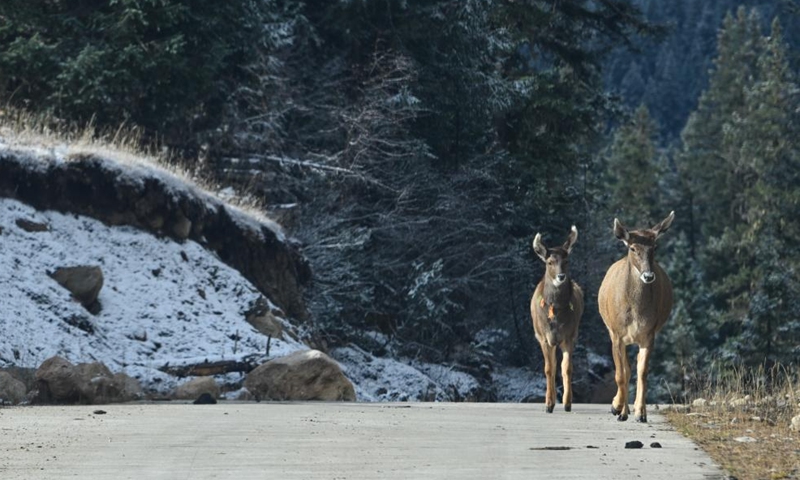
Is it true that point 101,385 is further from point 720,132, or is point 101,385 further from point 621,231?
point 720,132

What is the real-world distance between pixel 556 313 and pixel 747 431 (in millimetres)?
4771

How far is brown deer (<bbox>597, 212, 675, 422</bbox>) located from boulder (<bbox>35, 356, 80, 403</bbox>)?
7.07 meters

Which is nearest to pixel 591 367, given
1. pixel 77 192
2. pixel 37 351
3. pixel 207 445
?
pixel 77 192

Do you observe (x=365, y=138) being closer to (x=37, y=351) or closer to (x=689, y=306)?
(x=37, y=351)

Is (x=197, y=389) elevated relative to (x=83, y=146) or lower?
lower

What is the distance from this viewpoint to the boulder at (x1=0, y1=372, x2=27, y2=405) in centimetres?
1956

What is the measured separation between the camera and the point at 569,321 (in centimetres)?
2016

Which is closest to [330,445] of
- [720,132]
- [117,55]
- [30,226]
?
[30,226]

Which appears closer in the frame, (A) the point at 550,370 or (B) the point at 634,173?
(A) the point at 550,370

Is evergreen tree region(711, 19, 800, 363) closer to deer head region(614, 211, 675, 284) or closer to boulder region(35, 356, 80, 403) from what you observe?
deer head region(614, 211, 675, 284)

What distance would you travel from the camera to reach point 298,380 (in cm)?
2284

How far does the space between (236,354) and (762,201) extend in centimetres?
6199

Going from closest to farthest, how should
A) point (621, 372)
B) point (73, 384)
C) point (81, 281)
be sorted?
1. point (621, 372)
2. point (73, 384)
3. point (81, 281)

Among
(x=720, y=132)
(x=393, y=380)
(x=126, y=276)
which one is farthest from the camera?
(x=720, y=132)
